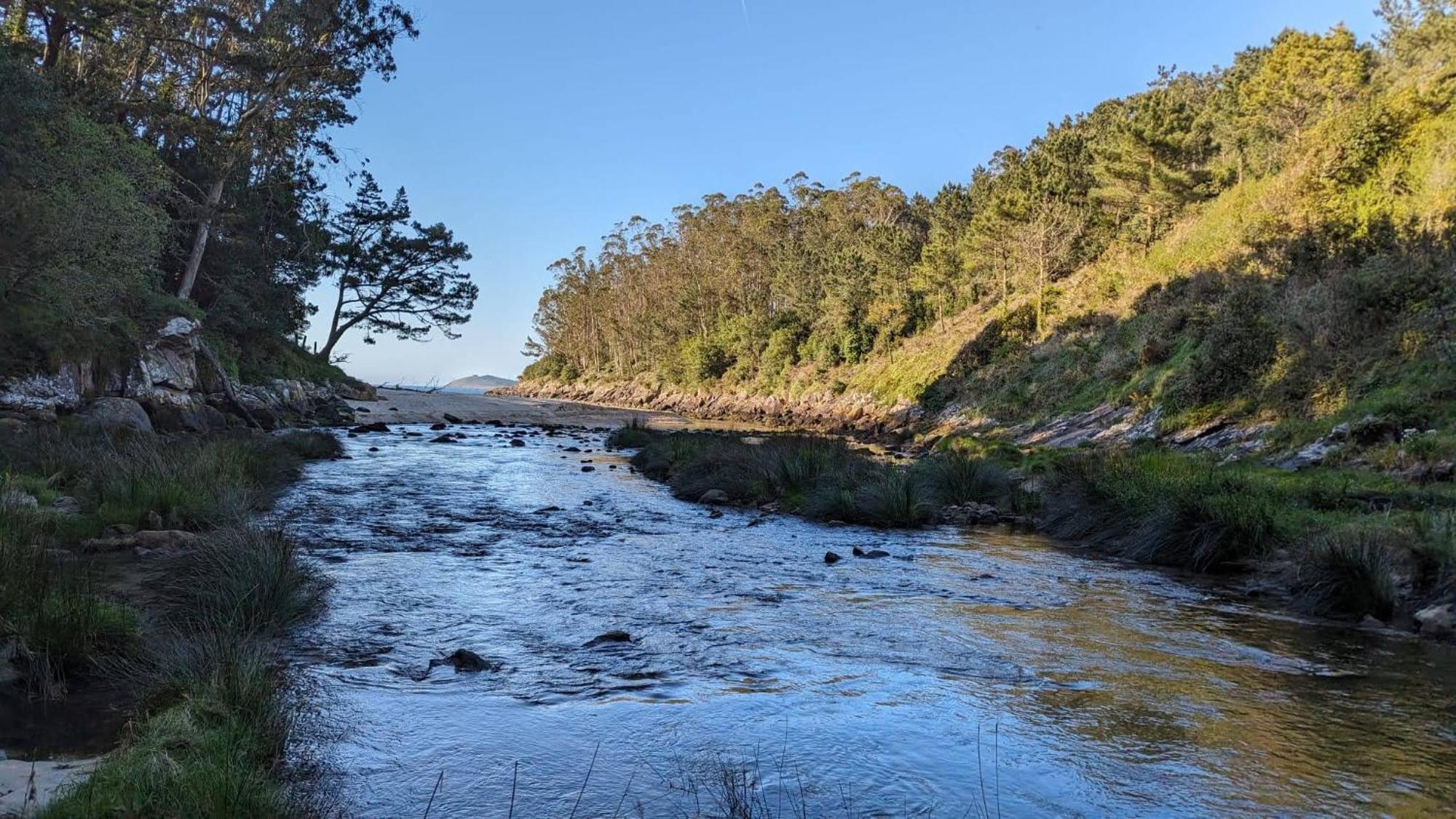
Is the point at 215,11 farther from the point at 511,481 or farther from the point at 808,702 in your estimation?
the point at 808,702

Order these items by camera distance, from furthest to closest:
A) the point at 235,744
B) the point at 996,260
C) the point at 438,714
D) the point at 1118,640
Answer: the point at 996,260 < the point at 1118,640 < the point at 438,714 < the point at 235,744

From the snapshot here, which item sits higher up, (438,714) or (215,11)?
(215,11)

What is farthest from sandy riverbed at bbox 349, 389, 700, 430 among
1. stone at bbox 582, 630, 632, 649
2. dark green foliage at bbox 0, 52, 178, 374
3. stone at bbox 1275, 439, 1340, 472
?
stone at bbox 582, 630, 632, 649

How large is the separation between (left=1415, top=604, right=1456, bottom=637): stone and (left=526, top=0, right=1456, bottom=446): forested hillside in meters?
8.83

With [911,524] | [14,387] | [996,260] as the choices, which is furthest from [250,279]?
[996,260]

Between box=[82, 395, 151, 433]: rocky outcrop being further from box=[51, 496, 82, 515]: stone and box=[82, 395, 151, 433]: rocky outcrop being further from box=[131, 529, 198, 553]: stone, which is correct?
box=[131, 529, 198, 553]: stone

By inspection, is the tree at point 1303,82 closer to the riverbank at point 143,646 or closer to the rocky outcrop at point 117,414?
the riverbank at point 143,646

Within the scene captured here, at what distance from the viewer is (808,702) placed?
592 centimetres

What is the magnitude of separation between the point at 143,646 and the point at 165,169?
2764cm

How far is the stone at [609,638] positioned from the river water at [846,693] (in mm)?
73

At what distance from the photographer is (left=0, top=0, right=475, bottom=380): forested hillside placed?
18.5 metres

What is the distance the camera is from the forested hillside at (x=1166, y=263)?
19891 millimetres

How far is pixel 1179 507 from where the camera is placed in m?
11.5

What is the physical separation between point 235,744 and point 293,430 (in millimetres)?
27305
